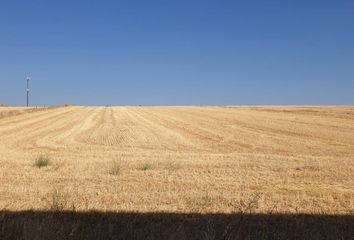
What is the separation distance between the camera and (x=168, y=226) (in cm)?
711

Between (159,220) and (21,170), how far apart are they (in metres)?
6.19

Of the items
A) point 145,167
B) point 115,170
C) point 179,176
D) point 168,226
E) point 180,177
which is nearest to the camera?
point 168,226

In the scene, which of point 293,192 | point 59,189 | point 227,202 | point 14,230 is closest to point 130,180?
point 59,189

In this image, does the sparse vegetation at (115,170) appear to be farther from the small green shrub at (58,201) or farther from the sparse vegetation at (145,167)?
the small green shrub at (58,201)

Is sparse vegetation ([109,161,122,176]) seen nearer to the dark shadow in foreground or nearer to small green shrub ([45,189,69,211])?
small green shrub ([45,189,69,211])

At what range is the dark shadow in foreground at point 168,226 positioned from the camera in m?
6.16

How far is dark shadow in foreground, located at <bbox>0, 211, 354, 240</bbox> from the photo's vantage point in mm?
6160

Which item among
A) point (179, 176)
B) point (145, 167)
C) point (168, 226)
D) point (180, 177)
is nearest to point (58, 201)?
point (168, 226)

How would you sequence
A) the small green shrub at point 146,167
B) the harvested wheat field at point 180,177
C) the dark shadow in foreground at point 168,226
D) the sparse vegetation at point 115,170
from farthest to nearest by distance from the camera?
the small green shrub at point 146,167, the sparse vegetation at point 115,170, the harvested wheat field at point 180,177, the dark shadow in foreground at point 168,226

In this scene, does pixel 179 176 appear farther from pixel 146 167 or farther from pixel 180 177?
pixel 146 167

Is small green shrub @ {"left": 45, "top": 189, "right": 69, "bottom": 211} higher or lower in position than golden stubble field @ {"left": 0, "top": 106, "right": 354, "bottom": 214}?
higher

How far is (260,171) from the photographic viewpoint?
1273 cm

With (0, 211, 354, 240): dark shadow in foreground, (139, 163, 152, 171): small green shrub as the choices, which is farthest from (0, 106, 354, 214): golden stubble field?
(0, 211, 354, 240): dark shadow in foreground

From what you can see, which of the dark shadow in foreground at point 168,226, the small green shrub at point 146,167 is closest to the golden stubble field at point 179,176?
the small green shrub at point 146,167
